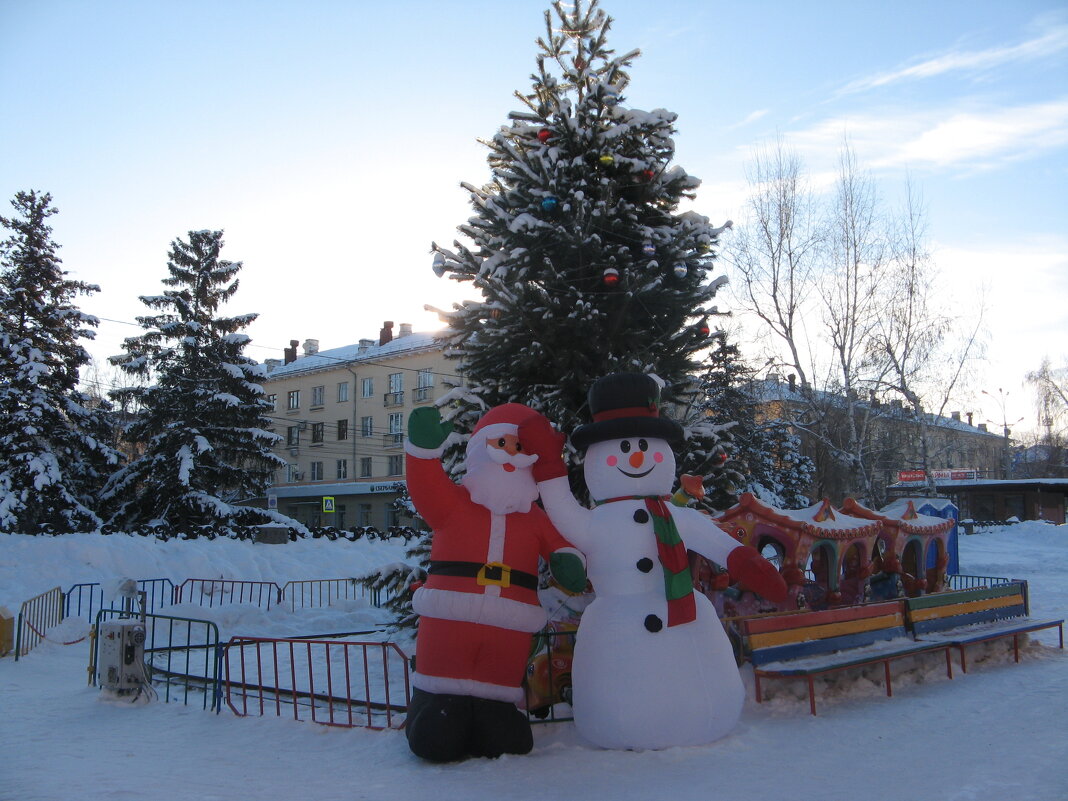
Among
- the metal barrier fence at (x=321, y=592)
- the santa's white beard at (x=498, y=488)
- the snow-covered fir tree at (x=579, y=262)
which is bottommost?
the metal barrier fence at (x=321, y=592)

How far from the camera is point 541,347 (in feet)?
30.2

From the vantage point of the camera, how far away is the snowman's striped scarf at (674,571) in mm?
6250

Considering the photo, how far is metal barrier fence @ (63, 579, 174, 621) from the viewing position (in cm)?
1429

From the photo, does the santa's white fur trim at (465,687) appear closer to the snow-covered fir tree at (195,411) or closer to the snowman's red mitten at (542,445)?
the snowman's red mitten at (542,445)

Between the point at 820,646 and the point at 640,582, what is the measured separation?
2627 millimetres

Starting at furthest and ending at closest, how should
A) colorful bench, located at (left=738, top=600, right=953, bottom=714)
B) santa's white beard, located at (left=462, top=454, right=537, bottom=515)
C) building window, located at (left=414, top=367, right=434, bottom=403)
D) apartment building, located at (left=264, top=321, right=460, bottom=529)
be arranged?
apartment building, located at (left=264, top=321, right=460, bottom=529)
building window, located at (left=414, top=367, right=434, bottom=403)
colorful bench, located at (left=738, top=600, right=953, bottom=714)
santa's white beard, located at (left=462, top=454, right=537, bottom=515)

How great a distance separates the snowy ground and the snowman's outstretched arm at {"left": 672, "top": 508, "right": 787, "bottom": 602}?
1179mm

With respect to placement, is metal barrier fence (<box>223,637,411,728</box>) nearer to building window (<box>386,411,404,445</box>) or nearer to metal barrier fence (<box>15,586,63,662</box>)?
metal barrier fence (<box>15,586,63,662</box>)

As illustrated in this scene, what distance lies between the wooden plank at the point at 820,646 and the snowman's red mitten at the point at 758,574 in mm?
1196

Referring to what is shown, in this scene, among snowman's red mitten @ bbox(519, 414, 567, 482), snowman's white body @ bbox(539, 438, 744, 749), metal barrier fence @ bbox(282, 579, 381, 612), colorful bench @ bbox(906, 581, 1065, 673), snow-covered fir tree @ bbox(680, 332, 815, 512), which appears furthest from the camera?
snow-covered fir tree @ bbox(680, 332, 815, 512)

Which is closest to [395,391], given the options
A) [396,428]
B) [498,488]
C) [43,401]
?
[396,428]

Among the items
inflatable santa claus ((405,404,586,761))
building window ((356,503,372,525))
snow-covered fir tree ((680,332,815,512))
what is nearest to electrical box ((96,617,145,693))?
inflatable santa claus ((405,404,586,761))

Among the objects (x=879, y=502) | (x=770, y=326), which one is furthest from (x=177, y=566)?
(x=879, y=502)

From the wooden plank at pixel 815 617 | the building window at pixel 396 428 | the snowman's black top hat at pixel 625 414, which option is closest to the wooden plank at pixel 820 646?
the wooden plank at pixel 815 617
